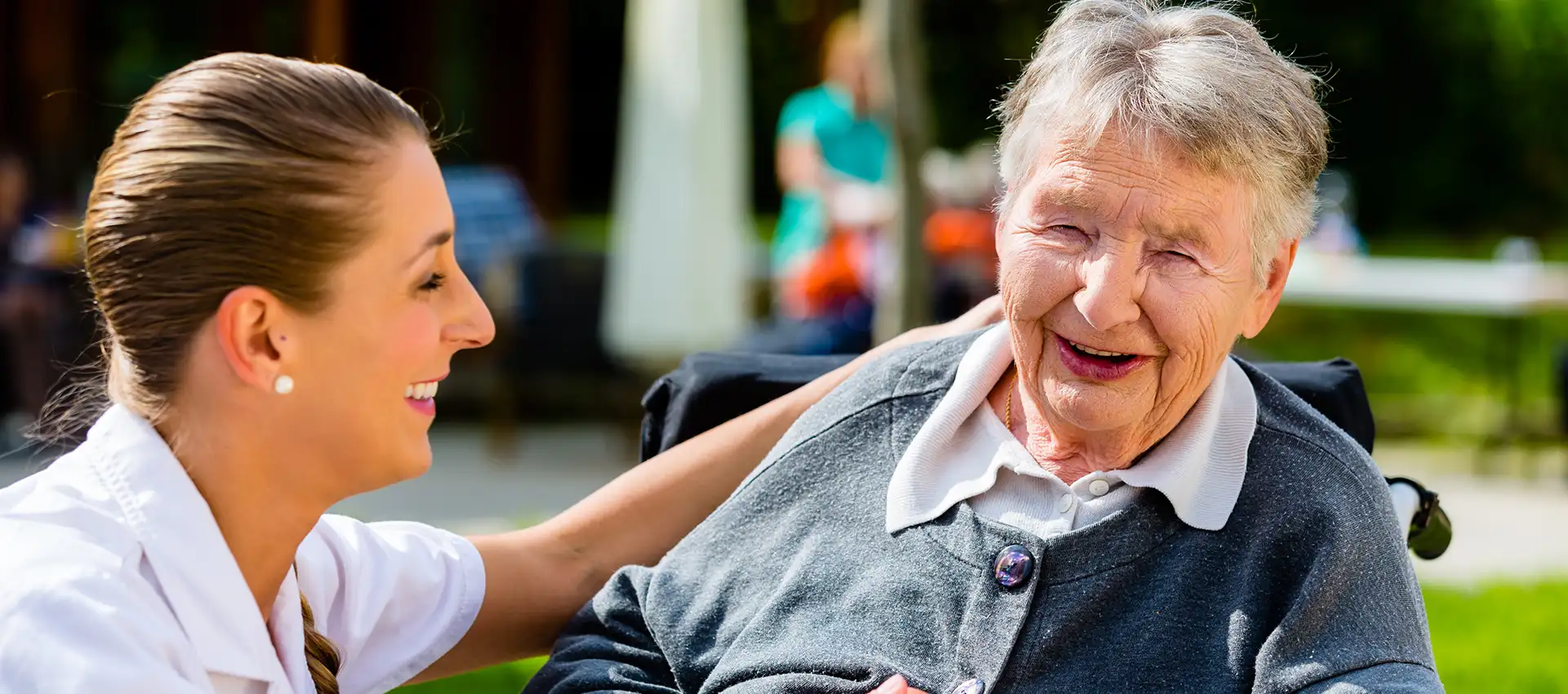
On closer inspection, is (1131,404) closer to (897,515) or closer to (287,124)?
(897,515)

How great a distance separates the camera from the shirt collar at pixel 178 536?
1.76 m

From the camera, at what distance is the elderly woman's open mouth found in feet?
7.20

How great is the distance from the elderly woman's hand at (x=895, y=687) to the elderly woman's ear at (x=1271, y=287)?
65 cm

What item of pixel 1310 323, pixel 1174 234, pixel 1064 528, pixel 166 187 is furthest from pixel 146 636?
pixel 1310 323

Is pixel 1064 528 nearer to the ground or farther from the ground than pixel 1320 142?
nearer to the ground

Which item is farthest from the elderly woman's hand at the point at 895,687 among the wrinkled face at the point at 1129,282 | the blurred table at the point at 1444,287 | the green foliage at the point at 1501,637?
the blurred table at the point at 1444,287

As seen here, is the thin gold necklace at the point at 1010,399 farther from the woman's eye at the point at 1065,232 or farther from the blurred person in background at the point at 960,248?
the blurred person in background at the point at 960,248

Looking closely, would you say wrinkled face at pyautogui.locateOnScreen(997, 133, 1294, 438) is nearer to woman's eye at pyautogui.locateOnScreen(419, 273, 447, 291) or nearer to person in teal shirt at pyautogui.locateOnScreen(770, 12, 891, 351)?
woman's eye at pyautogui.locateOnScreen(419, 273, 447, 291)

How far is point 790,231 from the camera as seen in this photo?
7.30m

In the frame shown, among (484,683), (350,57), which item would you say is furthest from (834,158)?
(350,57)

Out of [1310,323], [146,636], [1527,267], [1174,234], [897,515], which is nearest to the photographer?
[146,636]

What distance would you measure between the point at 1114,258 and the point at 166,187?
1.16 m

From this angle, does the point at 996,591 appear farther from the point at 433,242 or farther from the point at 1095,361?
the point at 433,242

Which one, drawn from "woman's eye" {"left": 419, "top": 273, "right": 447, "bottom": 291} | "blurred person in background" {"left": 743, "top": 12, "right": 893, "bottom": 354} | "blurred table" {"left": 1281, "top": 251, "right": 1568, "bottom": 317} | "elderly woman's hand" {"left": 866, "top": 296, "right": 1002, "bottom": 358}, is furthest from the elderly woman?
"blurred table" {"left": 1281, "top": 251, "right": 1568, "bottom": 317}
